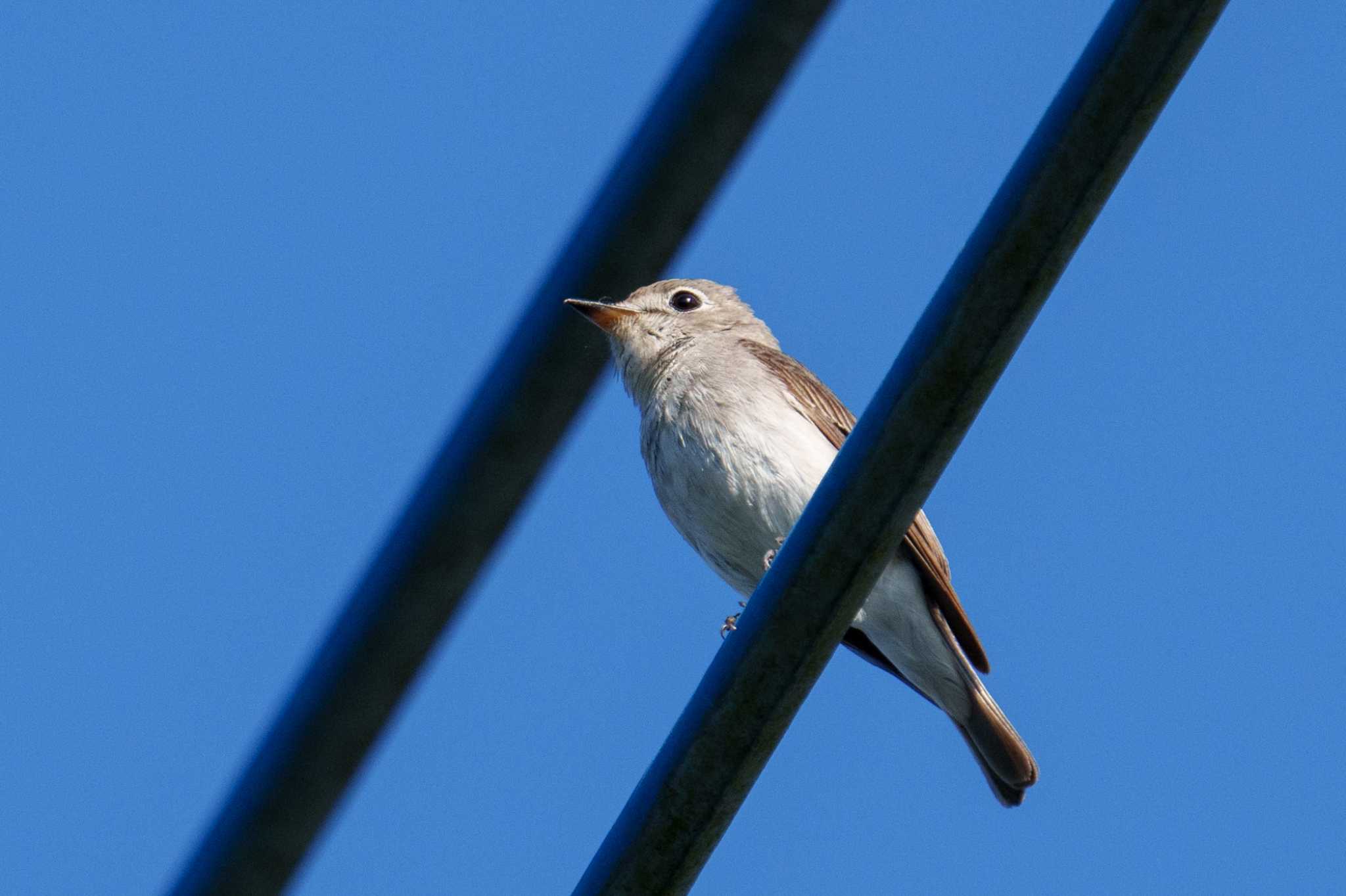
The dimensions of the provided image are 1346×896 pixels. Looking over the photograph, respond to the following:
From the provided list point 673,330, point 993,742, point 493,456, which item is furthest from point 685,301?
point 493,456

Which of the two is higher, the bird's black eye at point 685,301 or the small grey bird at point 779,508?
the bird's black eye at point 685,301

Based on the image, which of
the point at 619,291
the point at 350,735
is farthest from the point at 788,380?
the point at 350,735

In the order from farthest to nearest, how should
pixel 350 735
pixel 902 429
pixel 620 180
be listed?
pixel 620 180 → pixel 350 735 → pixel 902 429

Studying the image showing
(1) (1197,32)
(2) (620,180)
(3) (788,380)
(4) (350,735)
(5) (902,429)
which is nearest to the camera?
(1) (1197,32)

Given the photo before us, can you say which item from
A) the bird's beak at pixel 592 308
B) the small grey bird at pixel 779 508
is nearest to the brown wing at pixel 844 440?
the small grey bird at pixel 779 508

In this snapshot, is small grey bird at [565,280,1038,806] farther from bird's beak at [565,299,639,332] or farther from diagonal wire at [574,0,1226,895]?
diagonal wire at [574,0,1226,895]

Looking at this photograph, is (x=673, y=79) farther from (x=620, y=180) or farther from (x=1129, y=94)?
(x=1129, y=94)

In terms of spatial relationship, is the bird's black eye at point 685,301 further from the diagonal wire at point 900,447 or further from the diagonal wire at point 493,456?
the diagonal wire at point 900,447
